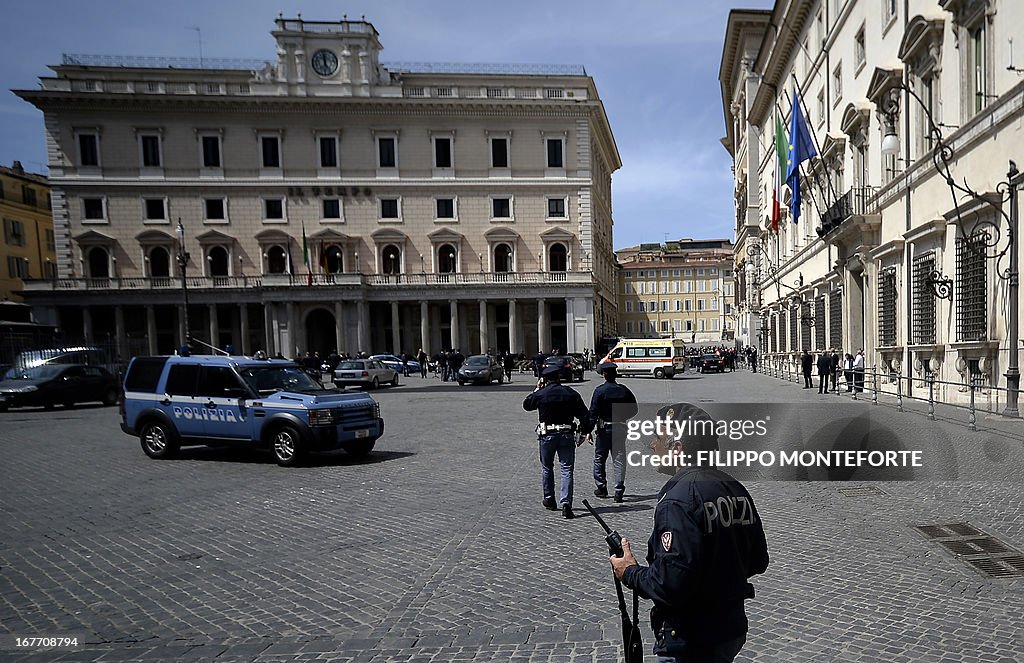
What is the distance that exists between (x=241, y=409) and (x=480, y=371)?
21.9 metres

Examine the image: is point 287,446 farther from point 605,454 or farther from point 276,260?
point 276,260

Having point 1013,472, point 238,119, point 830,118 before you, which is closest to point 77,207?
point 238,119

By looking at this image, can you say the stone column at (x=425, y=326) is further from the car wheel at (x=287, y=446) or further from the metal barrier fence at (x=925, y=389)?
the car wheel at (x=287, y=446)

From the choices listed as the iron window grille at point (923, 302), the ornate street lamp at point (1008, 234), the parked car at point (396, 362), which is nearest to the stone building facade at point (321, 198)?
the parked car at point (396, 362)

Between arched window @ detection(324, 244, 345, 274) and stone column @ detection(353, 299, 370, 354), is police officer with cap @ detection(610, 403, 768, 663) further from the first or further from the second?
arched window @ detection(324, 244, 345, 274)

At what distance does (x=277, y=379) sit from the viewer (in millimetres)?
11578

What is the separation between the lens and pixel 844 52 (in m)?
24.9

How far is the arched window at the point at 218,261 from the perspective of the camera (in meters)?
54.1

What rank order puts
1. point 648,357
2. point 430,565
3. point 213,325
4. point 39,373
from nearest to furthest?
1. point 430,565
2. point 39,373
3. point 648,357
4. point 213,325

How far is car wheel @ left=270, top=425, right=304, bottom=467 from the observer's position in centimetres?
1053

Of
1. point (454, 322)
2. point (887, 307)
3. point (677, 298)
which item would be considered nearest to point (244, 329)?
point (454, 322)

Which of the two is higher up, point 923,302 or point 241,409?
point 923,302

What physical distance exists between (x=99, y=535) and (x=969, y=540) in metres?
9.06

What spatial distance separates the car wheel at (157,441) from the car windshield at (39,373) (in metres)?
14.0
